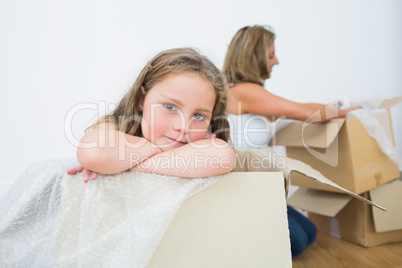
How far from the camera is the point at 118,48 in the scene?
1.60 meters

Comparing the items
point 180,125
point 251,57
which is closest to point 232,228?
point 180,125

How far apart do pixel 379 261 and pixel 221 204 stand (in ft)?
2.06

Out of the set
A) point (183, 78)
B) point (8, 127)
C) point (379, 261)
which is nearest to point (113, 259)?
point (183, 78)

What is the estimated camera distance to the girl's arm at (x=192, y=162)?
20.6 inches

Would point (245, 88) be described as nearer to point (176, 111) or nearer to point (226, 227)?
point (176, 111)

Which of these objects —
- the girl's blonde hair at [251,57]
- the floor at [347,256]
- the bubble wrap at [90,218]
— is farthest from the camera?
the girl's blonde hair at [251,57]

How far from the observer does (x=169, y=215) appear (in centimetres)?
48

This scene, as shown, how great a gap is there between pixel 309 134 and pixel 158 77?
0.59 metres

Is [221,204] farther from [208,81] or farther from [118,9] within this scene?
[118,9]

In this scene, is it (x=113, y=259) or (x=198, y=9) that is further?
(x=198, y=9)

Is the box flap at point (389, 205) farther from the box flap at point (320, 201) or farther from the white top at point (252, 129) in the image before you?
the white top at point (252, 129)

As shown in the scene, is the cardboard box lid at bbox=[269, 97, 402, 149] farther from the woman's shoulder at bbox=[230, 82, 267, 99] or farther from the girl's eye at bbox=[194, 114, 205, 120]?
the girl's eye at bbox=[194, 114, 205, 120]

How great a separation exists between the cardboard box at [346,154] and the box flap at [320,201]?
0.06 m

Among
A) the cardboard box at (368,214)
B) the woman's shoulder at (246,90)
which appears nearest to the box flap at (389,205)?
the cardboard box at (368,214)
